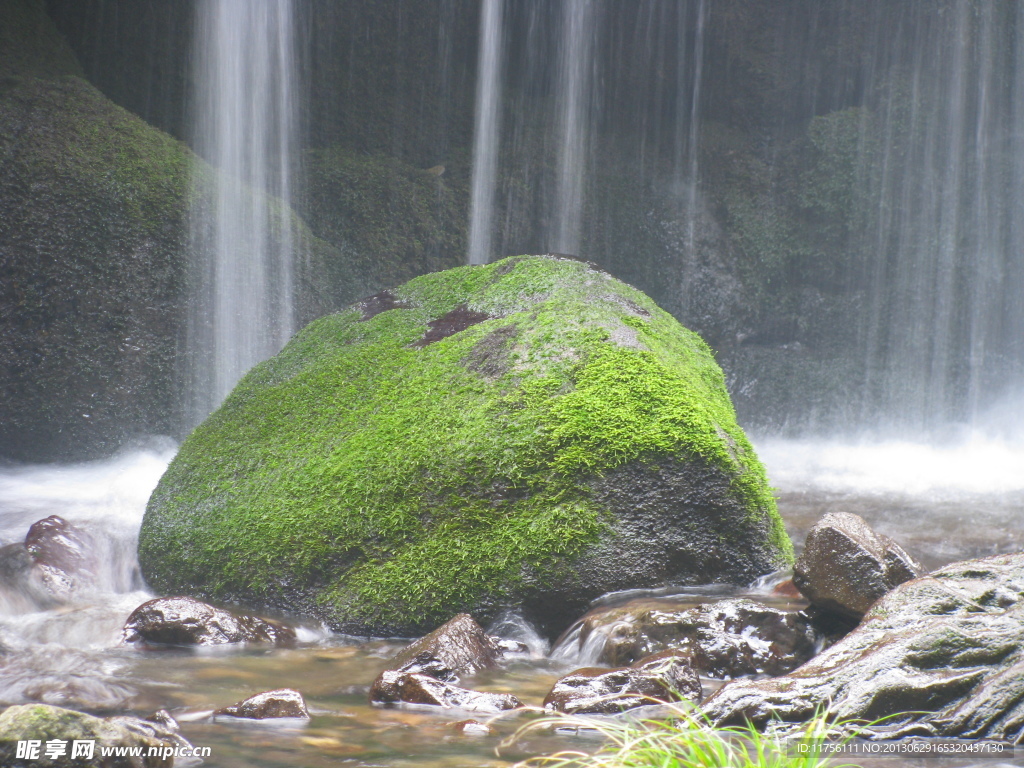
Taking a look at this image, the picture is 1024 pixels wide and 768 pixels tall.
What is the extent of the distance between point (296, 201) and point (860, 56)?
31.8 feet

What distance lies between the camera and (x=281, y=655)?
4.12 meters

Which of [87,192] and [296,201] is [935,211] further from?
[87,192]

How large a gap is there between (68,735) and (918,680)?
104 inches

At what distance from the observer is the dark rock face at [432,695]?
3.14 metres

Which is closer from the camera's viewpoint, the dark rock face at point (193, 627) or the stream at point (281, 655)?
the stream at point (281, 655)

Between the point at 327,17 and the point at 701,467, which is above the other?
the point at 327,17

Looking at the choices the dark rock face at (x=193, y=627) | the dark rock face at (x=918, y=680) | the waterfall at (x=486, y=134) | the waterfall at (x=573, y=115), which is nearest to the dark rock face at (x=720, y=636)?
the dark rock face at (x=918, y=680)

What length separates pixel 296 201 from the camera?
1188cm

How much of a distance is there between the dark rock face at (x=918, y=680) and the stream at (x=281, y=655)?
299 mm

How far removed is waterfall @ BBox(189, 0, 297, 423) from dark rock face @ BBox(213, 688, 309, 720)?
7.50 m

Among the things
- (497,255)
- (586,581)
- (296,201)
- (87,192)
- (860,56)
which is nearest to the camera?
(586,581)

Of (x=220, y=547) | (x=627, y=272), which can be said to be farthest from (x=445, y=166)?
(x=220, y=547)

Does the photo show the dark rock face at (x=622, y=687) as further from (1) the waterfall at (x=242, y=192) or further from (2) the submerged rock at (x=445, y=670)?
(1) the waterfall at (x=242, y=192)

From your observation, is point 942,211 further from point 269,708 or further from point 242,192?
point 269,708
